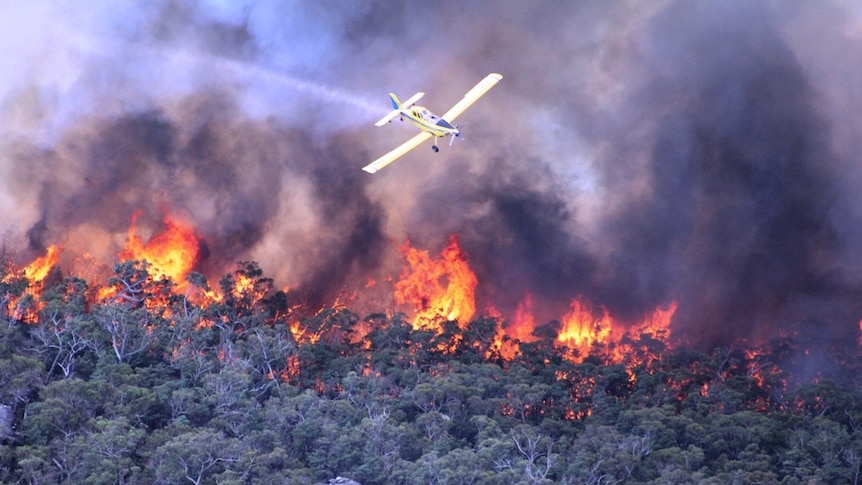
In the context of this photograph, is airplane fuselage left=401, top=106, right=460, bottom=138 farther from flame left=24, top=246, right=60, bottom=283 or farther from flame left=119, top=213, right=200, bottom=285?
flame left=24, top=246, right=60, bottom=283

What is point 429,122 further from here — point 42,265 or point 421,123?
point 42,265

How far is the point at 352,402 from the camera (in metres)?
63.6

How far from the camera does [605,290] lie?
79.9 m

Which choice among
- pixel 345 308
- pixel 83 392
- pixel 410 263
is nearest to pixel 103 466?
pixel 83 392

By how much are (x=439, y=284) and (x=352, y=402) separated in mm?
17363

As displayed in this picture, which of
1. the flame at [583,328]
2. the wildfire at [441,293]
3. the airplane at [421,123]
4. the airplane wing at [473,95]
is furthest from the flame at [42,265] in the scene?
the flame at [583,328]

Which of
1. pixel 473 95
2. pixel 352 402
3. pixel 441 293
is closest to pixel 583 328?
pixel 441 293


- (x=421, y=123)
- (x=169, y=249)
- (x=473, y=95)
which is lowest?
(x=421, y=123)

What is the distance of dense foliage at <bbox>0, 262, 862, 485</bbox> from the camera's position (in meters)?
56.1

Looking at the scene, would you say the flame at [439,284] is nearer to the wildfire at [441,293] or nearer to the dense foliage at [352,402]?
the wildfire at [441,293]

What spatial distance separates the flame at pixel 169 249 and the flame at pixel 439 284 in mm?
12381

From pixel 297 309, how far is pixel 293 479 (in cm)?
2379

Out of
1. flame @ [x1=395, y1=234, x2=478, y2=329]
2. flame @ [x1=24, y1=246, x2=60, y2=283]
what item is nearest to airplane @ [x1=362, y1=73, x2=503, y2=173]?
flame @ [x1=395, y1=234, x2=478, y2=329]

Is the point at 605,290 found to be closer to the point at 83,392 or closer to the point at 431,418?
the point at 431,418
